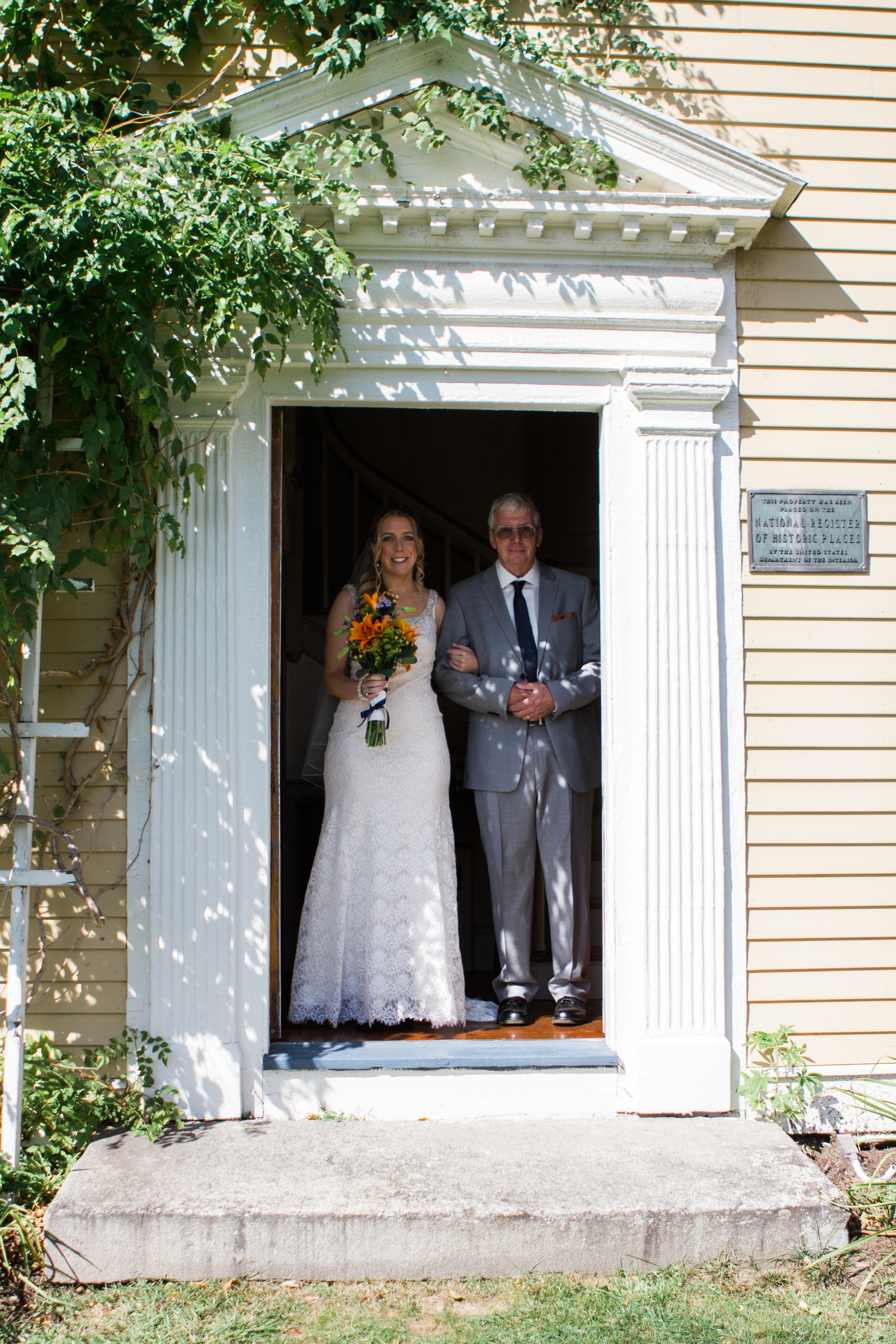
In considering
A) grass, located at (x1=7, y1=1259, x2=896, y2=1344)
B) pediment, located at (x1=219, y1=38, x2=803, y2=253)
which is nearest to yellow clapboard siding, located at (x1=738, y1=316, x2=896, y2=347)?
pediment, located at (x1=219, y1=38, x2=803, y2=253)

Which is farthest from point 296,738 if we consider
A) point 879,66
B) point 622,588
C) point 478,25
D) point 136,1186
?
point 879,66

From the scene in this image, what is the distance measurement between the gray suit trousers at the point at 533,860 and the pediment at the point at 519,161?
2.03 meters

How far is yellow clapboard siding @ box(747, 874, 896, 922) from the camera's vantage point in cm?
383

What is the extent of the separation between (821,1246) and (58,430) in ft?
11.6

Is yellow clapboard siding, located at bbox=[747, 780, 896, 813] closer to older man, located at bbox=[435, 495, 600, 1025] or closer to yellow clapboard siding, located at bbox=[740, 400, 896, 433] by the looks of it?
older man, located at bbox=[435, 495, 600, 1025]

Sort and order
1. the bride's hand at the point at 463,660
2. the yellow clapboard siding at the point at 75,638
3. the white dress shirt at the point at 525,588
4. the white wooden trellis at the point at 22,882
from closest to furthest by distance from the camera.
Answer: the white wooden trellis at the point at 22,882 → the yellow clapboard siding at the point at 75,638 → the bride's hand at the point at 463,660 → the white dress shirt at the point at 525,588

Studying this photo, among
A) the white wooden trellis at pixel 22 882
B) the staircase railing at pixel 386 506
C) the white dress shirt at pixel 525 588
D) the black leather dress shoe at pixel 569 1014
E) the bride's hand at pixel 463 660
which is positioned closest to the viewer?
the white wooden trellis at pixel 22 882

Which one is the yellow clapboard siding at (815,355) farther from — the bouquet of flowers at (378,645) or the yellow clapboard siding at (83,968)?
the yellow clapboard siding at (83,968)

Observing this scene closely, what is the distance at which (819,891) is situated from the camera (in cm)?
385

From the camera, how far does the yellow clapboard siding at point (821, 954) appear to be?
3.81 m

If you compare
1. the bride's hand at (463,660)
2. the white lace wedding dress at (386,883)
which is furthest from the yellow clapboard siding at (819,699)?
the white lace wedding dress at (386,883)

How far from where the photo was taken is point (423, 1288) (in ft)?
9.62

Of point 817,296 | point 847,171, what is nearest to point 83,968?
point 817,296

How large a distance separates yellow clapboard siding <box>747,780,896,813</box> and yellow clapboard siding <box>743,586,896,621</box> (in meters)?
0.56
